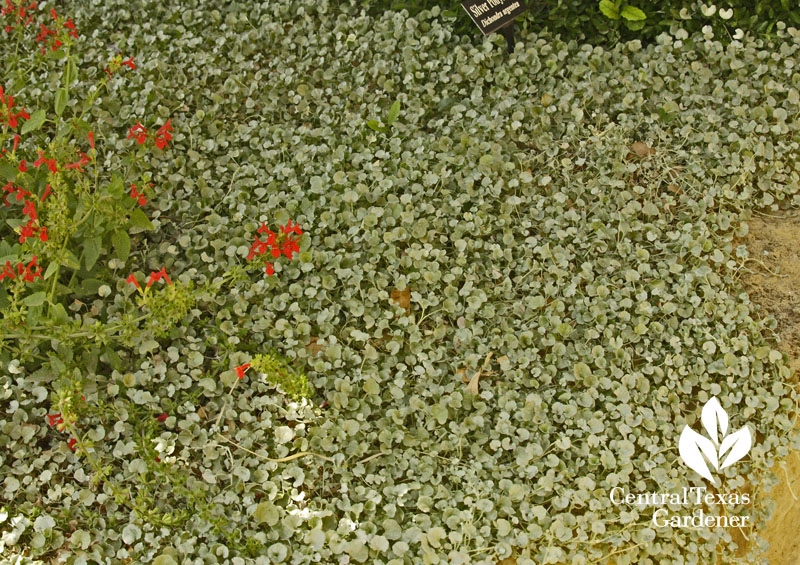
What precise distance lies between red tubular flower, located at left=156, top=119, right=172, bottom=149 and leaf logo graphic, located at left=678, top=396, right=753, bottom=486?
2127 mm

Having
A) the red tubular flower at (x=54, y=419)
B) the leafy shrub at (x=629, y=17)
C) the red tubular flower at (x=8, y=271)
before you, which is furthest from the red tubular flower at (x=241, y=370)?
the leafy shrub at (x=629, y=17)

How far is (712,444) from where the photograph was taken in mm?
2252

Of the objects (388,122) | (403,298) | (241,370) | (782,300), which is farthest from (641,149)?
(241,370)

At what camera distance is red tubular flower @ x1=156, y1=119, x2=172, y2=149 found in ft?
8.34

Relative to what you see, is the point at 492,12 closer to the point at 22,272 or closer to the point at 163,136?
the point at 163,136

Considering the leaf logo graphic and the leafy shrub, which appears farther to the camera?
the leafy shrub

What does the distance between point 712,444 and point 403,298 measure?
117cm

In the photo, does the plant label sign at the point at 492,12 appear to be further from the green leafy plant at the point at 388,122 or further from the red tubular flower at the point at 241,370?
the red tubular flower at the point at 241,370

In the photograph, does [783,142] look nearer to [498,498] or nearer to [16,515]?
[498,498]

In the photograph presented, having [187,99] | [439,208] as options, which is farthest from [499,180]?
[187,99]

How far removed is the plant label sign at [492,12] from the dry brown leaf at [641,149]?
788 mm

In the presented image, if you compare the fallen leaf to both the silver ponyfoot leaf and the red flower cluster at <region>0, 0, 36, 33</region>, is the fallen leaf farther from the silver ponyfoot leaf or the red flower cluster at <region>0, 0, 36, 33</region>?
the red flower cluster at <region>0, 0, 36, 33</region>

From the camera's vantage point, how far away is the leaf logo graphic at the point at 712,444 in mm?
2221

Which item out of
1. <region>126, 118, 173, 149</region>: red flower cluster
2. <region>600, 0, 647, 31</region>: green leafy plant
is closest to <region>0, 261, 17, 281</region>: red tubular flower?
<region>126, 118, 173, 149</region>: red flower cluster
